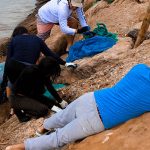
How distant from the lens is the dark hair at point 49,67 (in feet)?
17.5

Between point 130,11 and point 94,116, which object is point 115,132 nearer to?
point 94,116

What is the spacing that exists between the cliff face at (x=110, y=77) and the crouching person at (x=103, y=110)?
0.08 m

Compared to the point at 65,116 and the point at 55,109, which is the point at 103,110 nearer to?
the point at 65,116

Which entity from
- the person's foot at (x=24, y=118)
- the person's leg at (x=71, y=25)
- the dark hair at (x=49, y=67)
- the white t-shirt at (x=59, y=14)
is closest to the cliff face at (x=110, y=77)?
the person's foot at (x=24, y=118)

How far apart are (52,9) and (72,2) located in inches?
17.9

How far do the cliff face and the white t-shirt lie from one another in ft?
2.63

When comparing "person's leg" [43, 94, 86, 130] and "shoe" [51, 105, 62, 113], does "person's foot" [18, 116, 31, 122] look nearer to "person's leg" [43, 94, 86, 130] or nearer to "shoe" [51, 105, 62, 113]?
"shoe" [51, 105, 62, 113]

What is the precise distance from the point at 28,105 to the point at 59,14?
8.76 feet

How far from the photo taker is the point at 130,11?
9.88m

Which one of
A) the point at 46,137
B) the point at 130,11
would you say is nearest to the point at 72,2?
the point at 130,11

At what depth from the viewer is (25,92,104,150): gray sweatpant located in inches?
164

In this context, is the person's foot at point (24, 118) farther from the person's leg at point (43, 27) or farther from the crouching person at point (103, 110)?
the person's leg at point (43, 27)

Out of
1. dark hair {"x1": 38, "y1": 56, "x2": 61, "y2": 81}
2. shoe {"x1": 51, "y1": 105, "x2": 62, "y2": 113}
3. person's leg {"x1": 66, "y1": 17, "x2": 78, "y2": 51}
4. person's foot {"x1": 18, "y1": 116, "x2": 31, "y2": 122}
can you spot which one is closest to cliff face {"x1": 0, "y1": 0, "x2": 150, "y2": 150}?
person's foot {"x1": 18, "y1": 116, "x2": 31, "y2": 122}

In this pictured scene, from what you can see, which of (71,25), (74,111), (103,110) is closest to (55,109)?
(74,111)
